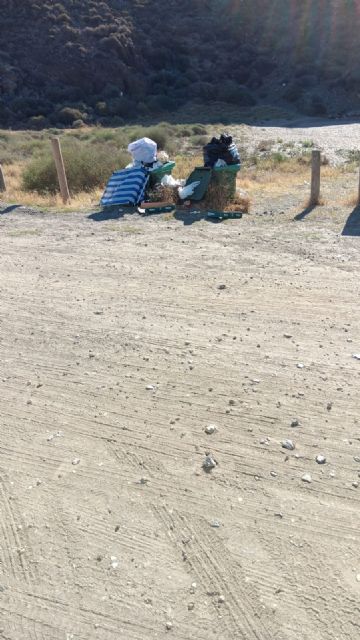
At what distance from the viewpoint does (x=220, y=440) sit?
4.43 meters

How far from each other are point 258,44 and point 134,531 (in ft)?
193

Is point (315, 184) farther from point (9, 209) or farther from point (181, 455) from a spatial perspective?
point (181, 455)

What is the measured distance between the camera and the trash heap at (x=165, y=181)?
11.8 metres

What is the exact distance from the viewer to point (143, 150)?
1256 cm

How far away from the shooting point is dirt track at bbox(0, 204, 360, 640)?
3188 mm

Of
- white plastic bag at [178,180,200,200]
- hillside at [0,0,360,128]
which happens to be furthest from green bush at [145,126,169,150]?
white plastic bag at [178,180,200,200]

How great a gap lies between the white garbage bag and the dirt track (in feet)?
17.5

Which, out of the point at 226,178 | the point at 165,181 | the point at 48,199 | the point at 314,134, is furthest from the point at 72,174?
the point at 314,134

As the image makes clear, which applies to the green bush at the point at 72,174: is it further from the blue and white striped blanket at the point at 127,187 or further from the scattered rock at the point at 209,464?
the scattered rock at the point at 209,464

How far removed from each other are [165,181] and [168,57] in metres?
44.5

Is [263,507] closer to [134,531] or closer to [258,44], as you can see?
[134,531]

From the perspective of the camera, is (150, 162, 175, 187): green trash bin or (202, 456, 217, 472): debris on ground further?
(150, 162, 175, 187): green trash bin

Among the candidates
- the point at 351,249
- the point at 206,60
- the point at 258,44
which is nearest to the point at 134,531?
the point at 351,249

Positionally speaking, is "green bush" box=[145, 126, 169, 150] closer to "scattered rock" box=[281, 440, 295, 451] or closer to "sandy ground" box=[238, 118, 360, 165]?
"sandy ground" box=[238, 118, 360, 165]
